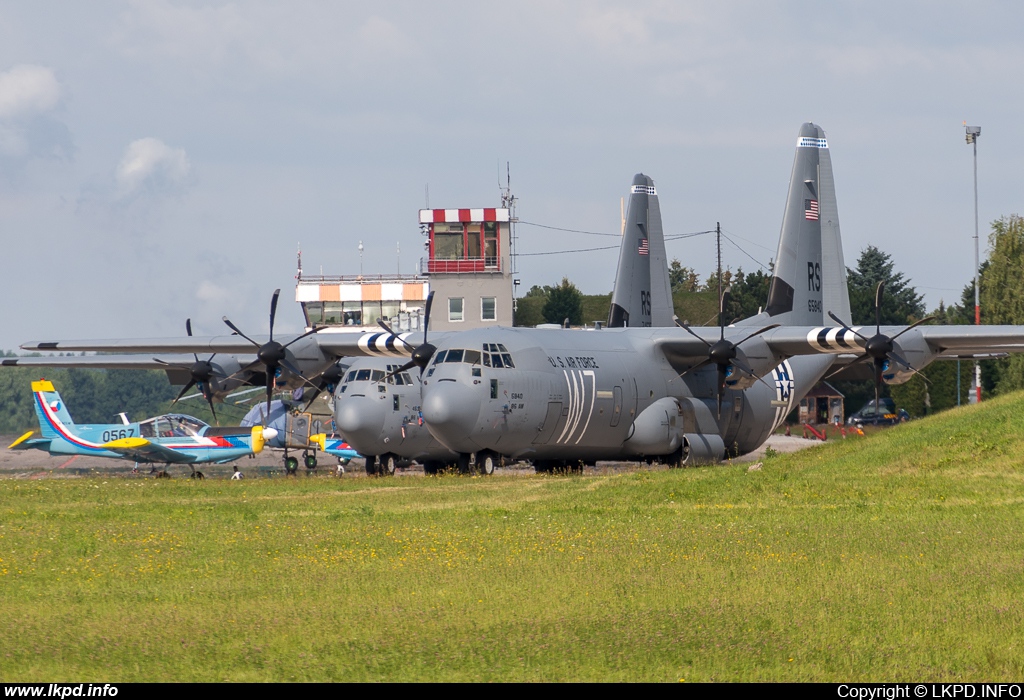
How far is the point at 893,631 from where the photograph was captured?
9430 mm

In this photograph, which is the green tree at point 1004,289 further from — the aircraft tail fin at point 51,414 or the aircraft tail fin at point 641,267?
the aircraft tail fin at point 51,414

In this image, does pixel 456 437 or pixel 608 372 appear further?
pixel 608 372

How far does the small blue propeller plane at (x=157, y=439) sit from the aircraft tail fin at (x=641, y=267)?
40.1ft

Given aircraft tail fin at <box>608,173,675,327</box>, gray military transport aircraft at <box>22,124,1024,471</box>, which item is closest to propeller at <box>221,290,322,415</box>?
gray military transport aircraft at <box>22,124,1024,471</box>

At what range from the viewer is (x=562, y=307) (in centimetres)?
8056

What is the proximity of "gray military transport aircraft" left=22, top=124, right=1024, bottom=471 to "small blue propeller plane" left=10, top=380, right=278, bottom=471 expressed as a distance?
4.27 m

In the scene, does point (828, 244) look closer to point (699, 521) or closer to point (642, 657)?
point (699, 521)

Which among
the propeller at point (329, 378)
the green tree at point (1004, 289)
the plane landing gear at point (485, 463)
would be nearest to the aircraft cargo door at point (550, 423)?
the plane landing gear at point (485, 463)

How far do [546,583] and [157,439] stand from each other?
26.7 metres

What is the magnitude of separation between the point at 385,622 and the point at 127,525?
9.24m

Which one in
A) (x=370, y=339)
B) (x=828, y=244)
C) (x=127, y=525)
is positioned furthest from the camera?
(x=828, y=244)

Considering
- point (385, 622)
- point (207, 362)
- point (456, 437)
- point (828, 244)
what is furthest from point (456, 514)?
point (828, 244)

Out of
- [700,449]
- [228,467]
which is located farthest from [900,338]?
[228,467]

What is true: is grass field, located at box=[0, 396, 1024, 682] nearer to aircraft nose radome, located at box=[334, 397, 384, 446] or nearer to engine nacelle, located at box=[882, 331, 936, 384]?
engine nacelle, located at box=[882, 331, 936, 384]
